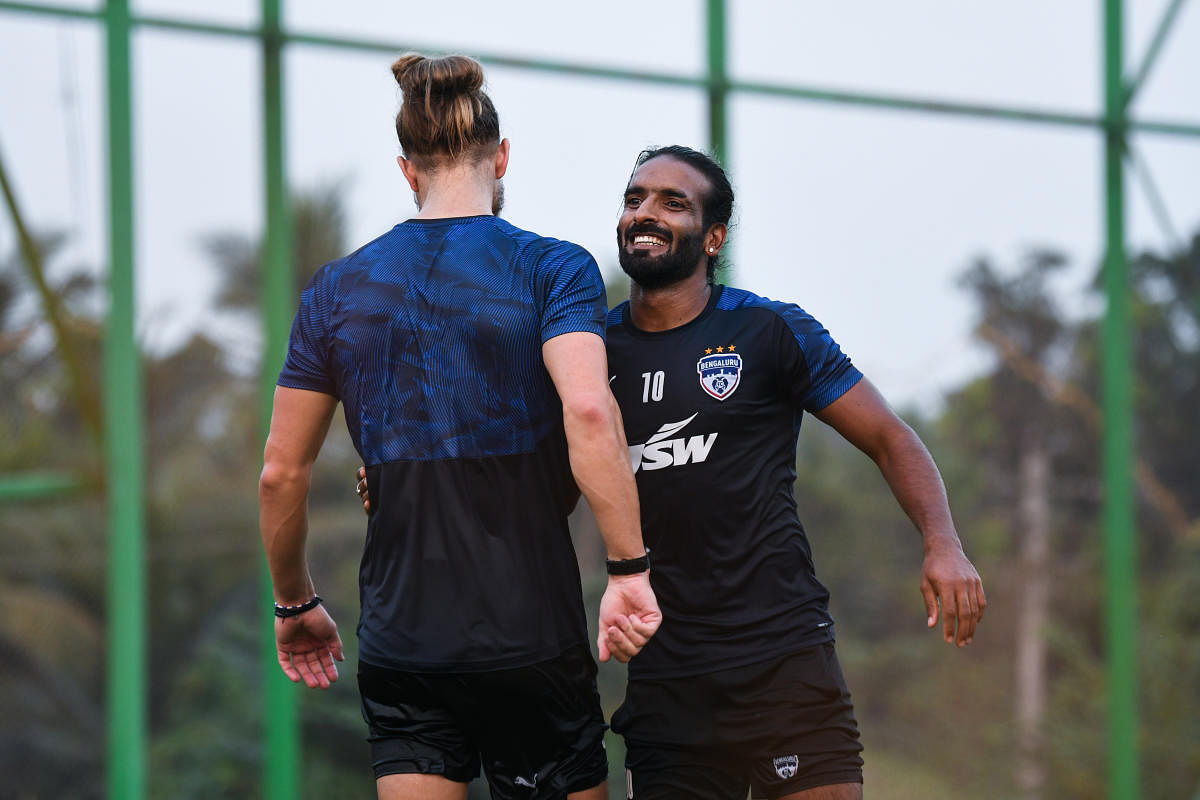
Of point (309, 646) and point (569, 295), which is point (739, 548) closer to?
point (569, 295)

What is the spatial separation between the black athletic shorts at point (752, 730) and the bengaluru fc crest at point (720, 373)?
0.54 meters

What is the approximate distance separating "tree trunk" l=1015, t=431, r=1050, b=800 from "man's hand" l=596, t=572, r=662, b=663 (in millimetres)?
9211

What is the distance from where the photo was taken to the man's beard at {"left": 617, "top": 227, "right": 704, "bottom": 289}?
111 inches

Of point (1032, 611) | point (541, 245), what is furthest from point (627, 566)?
point (1032, 611)

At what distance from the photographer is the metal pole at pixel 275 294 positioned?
5.57m

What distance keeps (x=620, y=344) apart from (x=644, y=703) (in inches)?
28.7

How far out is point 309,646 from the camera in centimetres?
258

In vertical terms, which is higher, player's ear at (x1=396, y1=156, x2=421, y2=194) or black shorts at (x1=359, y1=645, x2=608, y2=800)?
player's ear at (x1=396, y1=156, x2=421, y2=194)

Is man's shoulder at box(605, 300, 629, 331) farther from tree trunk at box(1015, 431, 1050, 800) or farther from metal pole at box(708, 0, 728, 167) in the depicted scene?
tree trunk at box(1015, 431, 1050, 800)

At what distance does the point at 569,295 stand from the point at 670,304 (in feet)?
2.12

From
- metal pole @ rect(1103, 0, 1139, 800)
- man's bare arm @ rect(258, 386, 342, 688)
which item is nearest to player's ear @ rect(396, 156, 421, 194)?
man's bare arm @ rect(258, 386, 342, 688)

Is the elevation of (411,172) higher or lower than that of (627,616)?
higher

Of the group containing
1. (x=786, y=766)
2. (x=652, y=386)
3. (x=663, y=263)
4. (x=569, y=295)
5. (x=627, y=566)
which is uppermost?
(x=663, y=263)

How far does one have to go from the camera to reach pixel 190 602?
1070 centimetres
